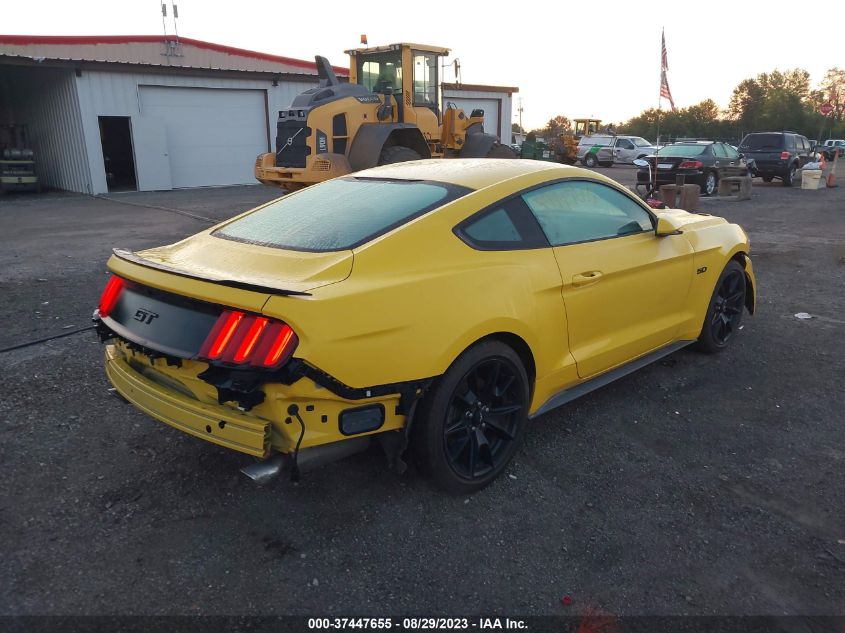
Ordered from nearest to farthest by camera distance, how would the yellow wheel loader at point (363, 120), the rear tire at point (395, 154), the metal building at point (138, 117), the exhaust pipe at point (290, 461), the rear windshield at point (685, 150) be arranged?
the exhaust pipe at point (290, 461)
the yellow wheel loader at point (363, 120)
the rear tire at point (395, 154)
the rear windshield at point (685, 150)
the metal building at point (138, 117)

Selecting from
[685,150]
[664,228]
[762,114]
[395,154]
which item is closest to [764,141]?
[685,150]

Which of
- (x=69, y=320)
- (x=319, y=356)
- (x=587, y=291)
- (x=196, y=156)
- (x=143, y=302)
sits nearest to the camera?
(x=319, y=356)

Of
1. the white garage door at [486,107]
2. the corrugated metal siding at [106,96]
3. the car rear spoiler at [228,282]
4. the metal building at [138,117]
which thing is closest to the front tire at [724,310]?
the car rear spoiler at [228,282]

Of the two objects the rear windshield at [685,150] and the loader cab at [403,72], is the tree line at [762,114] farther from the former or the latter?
the loader cab at [403,72]

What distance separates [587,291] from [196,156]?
20483 millimetres

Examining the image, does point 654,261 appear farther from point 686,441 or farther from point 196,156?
point 196,156

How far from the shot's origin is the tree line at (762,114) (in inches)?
2157

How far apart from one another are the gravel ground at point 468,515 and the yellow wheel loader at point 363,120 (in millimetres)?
8514

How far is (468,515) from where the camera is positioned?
2.95m

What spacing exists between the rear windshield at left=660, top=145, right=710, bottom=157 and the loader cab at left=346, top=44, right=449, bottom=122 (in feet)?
25.2

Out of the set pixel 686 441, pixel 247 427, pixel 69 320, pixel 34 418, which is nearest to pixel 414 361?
pixel 247 427

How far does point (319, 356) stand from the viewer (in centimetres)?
243

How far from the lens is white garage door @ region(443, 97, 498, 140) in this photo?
28641 millimetres

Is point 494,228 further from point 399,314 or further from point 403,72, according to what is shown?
point 403,72
